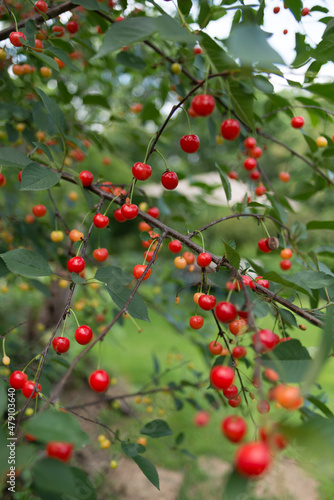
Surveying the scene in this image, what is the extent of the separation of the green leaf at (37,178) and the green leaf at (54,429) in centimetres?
64

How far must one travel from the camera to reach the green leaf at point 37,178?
1011 mm

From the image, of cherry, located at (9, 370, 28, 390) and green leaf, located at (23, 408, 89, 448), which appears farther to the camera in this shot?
cherry, located at (9, 370, 28, 390)

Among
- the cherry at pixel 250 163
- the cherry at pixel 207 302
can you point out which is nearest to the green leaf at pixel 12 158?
the cherry at pixel 207 302

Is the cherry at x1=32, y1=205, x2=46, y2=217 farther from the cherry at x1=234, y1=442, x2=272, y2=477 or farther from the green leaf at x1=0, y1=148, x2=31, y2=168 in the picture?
the cherry at x1=234, y1=442, x2=272, y2=477

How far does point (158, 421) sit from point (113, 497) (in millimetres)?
1949

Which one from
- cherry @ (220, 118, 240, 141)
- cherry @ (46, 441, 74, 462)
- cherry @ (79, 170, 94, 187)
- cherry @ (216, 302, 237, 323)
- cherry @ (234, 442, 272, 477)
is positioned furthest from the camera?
cherry @ (79, 170, 94, 187)

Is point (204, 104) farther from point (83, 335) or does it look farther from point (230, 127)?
point (83, 335)

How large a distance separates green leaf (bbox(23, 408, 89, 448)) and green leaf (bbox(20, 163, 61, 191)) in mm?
640

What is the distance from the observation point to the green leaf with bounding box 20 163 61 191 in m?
1.01

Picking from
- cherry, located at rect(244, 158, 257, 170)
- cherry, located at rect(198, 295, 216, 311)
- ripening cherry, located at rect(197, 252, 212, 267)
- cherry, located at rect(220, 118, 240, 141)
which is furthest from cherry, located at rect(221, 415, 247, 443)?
cherry, located at rect(244, 158, 257, 170)

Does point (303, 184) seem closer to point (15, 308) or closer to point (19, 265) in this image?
point (19, 265)

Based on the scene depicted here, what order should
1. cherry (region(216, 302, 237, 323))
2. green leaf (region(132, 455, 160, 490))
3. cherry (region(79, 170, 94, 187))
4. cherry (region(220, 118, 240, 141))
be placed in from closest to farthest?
cherry (region(216, 302, 237, 323)) < cherry (region(220, 118, 240, 141)) < green leaf (region(132, 455, 160, 490)) < cherry (region(79, 170, 94, 187))

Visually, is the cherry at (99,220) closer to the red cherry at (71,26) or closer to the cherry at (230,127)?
the cherry at (230,127)

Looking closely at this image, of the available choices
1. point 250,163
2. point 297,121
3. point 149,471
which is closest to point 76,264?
point 149,471
